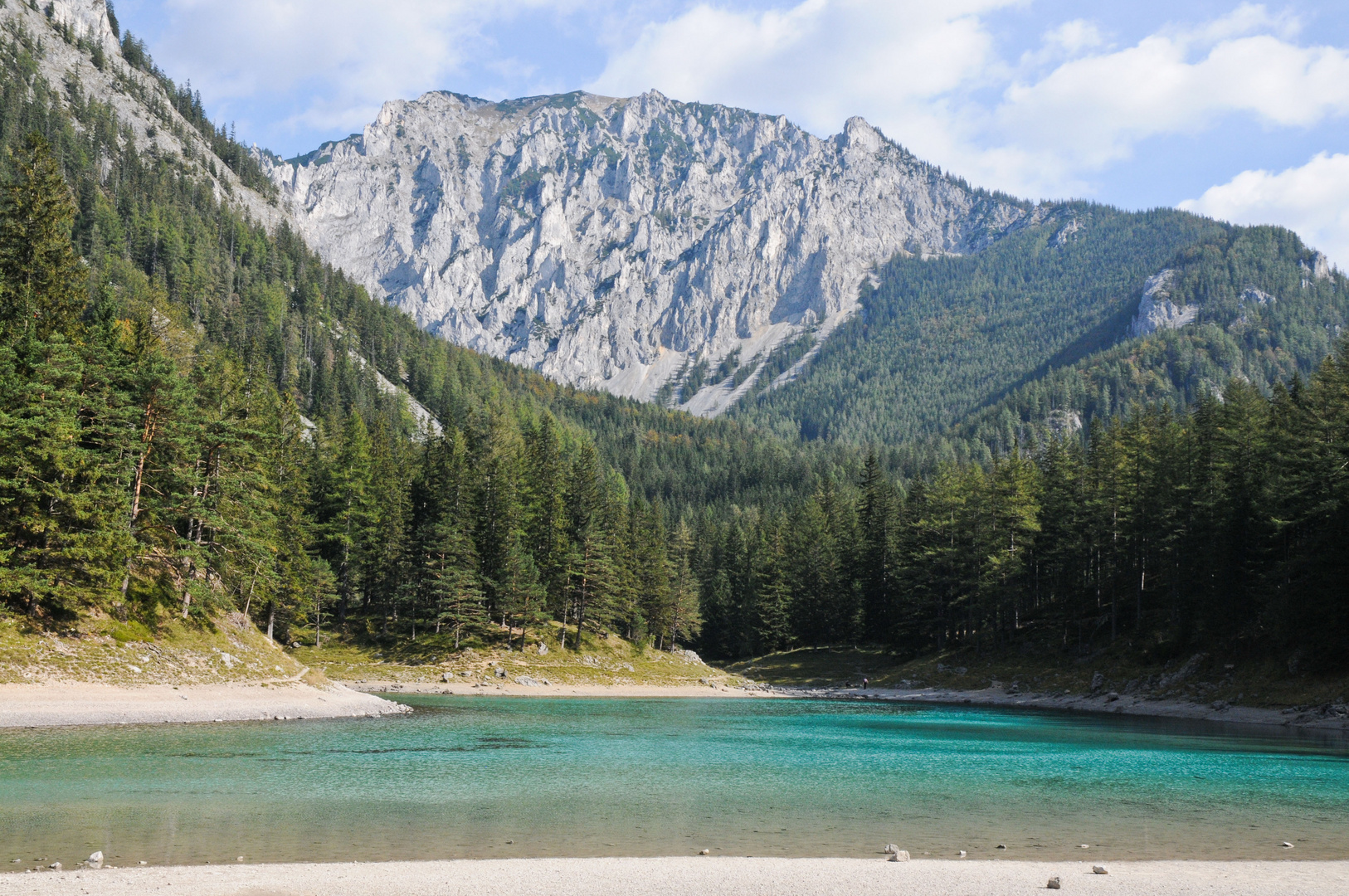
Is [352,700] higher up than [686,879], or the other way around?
[686,879]

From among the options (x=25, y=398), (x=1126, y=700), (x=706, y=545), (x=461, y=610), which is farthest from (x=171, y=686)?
(x=706, y=545)

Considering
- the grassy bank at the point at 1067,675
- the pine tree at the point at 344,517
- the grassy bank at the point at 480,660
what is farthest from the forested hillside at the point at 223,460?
the grassy bank at the point at 1067,675

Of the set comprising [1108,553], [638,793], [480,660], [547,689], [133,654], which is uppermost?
[1108,553]

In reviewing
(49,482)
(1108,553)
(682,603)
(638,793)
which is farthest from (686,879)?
(682,603)

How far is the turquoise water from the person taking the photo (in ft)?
60.5

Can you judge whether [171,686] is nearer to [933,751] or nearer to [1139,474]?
[933,751]

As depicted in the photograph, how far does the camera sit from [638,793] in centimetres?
2530

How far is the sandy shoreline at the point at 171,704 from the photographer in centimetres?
3403

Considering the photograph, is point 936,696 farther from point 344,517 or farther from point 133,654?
point 133,654

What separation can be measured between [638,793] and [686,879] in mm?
10841

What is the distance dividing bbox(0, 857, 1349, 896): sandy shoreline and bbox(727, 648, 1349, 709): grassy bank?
131 feet

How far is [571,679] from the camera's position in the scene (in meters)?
72.4

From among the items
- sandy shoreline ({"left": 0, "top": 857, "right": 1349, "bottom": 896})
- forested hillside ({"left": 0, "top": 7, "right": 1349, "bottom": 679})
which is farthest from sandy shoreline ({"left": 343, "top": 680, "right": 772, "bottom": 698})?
sandy shoreline ({"left": 0, "top": 857, "right": 1349, "bottom": 896})

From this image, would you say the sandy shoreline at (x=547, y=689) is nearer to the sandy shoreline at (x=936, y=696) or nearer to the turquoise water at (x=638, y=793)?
the sandy shoreline at (x=936, y=696)
